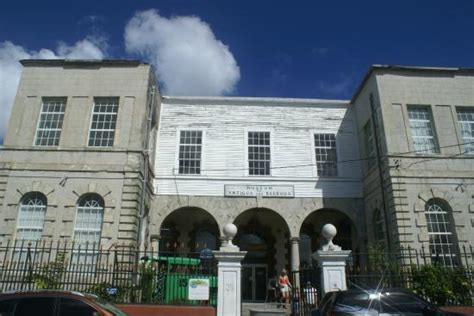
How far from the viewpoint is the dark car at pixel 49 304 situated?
727 cm

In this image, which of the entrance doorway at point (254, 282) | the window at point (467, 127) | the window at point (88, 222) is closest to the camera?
the window at point (88, 222)

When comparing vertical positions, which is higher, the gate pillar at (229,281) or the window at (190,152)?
the window at (190,152)

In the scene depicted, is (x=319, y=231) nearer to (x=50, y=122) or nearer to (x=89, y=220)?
(x=89, y=220)

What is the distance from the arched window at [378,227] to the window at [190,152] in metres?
8.96

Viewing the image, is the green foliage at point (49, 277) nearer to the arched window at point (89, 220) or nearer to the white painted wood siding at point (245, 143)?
the arched window at point (89, 220)

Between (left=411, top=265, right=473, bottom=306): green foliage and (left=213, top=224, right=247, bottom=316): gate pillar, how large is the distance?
19.1ft

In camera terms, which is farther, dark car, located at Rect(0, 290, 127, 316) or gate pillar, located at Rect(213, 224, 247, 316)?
gate pillar, located at Rect(213, 224, 247, 316)

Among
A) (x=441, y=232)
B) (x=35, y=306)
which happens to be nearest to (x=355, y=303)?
(x=35, y=306)

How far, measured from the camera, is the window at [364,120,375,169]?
19.4 m

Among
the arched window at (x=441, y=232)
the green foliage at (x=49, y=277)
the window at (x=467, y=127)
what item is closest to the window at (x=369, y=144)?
the arched window at (x=441, y=232)

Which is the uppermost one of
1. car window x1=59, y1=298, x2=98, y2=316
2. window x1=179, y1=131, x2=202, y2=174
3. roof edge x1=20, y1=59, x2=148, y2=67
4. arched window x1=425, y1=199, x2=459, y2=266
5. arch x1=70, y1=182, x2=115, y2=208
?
roof edge x1=20, y1=59, x2=148, y2=67

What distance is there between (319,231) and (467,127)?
→ 899 cm

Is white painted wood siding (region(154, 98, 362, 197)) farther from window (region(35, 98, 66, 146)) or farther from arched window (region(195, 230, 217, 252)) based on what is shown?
window (region(35, 98, 66, 146))

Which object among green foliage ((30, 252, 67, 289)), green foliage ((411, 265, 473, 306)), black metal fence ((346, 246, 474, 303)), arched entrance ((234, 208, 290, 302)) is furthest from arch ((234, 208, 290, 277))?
green foliage ((30, 252, 67, 289))
